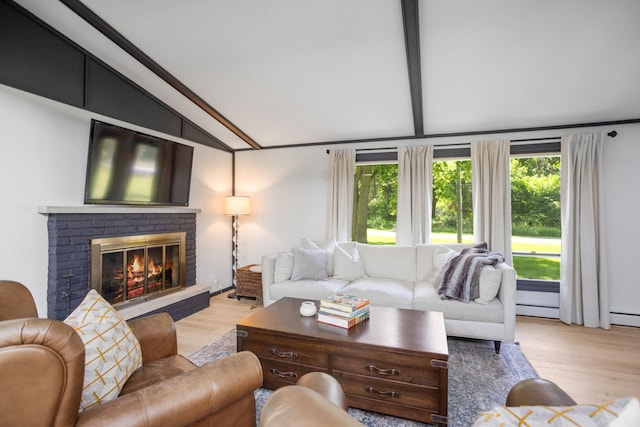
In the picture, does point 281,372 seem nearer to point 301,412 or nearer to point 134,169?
point 301,412

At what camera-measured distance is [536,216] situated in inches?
155

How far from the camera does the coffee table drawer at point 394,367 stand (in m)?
1.77

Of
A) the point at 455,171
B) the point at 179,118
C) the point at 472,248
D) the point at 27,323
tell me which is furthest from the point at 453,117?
the point at 27,323

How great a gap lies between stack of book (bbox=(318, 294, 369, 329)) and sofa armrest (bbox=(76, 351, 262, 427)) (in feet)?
3.17

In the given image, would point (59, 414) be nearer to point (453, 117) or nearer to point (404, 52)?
point (404, 52)

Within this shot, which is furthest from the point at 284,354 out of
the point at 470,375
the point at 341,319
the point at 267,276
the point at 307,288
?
the point at 267,276

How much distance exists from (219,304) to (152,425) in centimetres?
333

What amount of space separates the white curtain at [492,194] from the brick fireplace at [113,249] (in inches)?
139

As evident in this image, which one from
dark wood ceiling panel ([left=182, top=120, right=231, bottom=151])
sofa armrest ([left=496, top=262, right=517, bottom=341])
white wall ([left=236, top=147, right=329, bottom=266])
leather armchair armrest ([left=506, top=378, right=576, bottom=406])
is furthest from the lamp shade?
leather armchair armrest ([left=506, top=378, right=576, bottom=406])

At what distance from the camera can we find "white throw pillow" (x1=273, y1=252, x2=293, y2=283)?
11.7 ft

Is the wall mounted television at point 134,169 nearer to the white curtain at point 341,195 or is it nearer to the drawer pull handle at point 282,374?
the white curtain at point 341,195

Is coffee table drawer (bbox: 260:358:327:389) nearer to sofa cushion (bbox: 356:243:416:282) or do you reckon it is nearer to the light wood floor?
the light wood floor

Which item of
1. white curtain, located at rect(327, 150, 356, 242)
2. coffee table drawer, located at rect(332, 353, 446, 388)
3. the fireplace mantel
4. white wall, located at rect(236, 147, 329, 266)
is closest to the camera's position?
coffee table drawer, located at rect(332, 353, 446, 388)

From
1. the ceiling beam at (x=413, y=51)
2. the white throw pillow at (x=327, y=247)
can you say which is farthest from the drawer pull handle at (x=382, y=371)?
the ceiling beam at (x=413, y=51)
